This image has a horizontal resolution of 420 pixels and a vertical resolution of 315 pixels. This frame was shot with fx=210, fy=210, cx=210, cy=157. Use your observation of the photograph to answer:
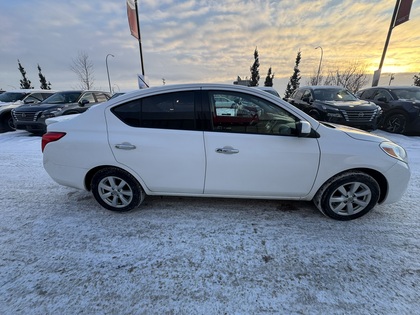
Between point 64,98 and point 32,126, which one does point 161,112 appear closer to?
point 32,126

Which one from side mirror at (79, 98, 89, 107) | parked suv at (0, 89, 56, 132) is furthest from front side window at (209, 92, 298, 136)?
parked suv at (0, 89, 56, 132)

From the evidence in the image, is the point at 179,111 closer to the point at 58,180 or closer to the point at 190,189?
the point at 190,189

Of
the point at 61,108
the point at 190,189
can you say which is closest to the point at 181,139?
the point at 190,189

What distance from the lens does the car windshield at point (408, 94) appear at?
7662 mm

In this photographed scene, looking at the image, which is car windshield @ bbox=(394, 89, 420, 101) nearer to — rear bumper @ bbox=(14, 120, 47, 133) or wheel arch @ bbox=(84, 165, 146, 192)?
wheel arch @ bbox=(84, 165, 146, 192)

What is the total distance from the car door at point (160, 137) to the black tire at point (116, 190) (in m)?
0.22

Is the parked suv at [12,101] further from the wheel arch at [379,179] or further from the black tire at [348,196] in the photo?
the wheel arch at [379,179]

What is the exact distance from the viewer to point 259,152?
2494 mm

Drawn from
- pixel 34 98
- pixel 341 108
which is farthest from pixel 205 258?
pixel 34 98

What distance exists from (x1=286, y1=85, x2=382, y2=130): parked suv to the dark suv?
1.02 meters

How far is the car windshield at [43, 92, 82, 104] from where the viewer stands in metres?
8.02

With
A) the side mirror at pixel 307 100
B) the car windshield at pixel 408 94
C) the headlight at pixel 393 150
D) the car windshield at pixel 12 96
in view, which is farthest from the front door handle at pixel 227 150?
the car windshield at pixel 12 96

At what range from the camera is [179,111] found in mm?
2586

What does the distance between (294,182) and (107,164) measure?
237 cm
